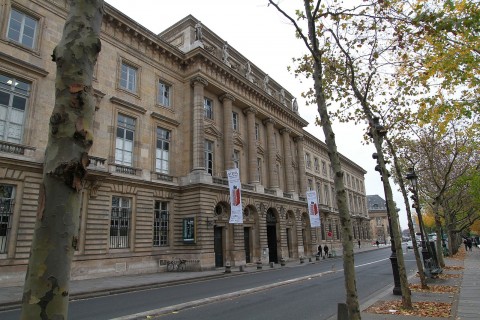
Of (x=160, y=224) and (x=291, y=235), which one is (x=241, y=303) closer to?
(x=160, y=224)

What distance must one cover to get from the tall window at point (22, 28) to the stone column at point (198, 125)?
496 inches

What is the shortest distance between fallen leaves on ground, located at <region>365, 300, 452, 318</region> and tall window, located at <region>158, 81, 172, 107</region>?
2303 cm

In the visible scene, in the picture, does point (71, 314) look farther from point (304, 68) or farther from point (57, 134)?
point (304, 68)

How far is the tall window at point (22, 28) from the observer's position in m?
19.1

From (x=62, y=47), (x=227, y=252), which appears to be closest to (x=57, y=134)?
(x=62, y=47)

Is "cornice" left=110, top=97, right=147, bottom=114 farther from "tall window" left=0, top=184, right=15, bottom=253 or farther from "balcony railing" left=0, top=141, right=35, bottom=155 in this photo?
"tall window" left=0, top=184, right=15, bottom=253

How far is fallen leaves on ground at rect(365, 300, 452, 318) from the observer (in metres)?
8.69

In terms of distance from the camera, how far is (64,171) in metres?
2.45

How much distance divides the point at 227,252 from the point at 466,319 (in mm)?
22315

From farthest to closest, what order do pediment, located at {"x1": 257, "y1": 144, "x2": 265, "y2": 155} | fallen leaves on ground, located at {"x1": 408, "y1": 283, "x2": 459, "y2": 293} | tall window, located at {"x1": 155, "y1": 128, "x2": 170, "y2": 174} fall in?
pediment, located at {"x1": 257, "y1": 144, "x2": 265, "y2": 155}, tall window, located at {"x1": 155, "y1": 128, "x2": 170, "y2": 174}, fallen leaves on ground, located at {"x1": 408, "y1": 283, "x2": 459, "y2": 293}

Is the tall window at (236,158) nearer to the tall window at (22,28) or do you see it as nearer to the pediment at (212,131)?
the pediment at (212,131)

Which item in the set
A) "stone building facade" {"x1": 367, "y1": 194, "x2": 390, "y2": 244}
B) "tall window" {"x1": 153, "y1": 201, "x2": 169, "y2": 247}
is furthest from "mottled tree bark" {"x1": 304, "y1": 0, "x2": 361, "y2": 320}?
"stone building facade" {"x1": 367, "y1": 194, "x2": 390, "y2": 244}

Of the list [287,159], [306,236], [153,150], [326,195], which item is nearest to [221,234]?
[153,150]

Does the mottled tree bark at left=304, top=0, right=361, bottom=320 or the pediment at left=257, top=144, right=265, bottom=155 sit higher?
the pediment at left=257, top=144, right=265, bottom=155
